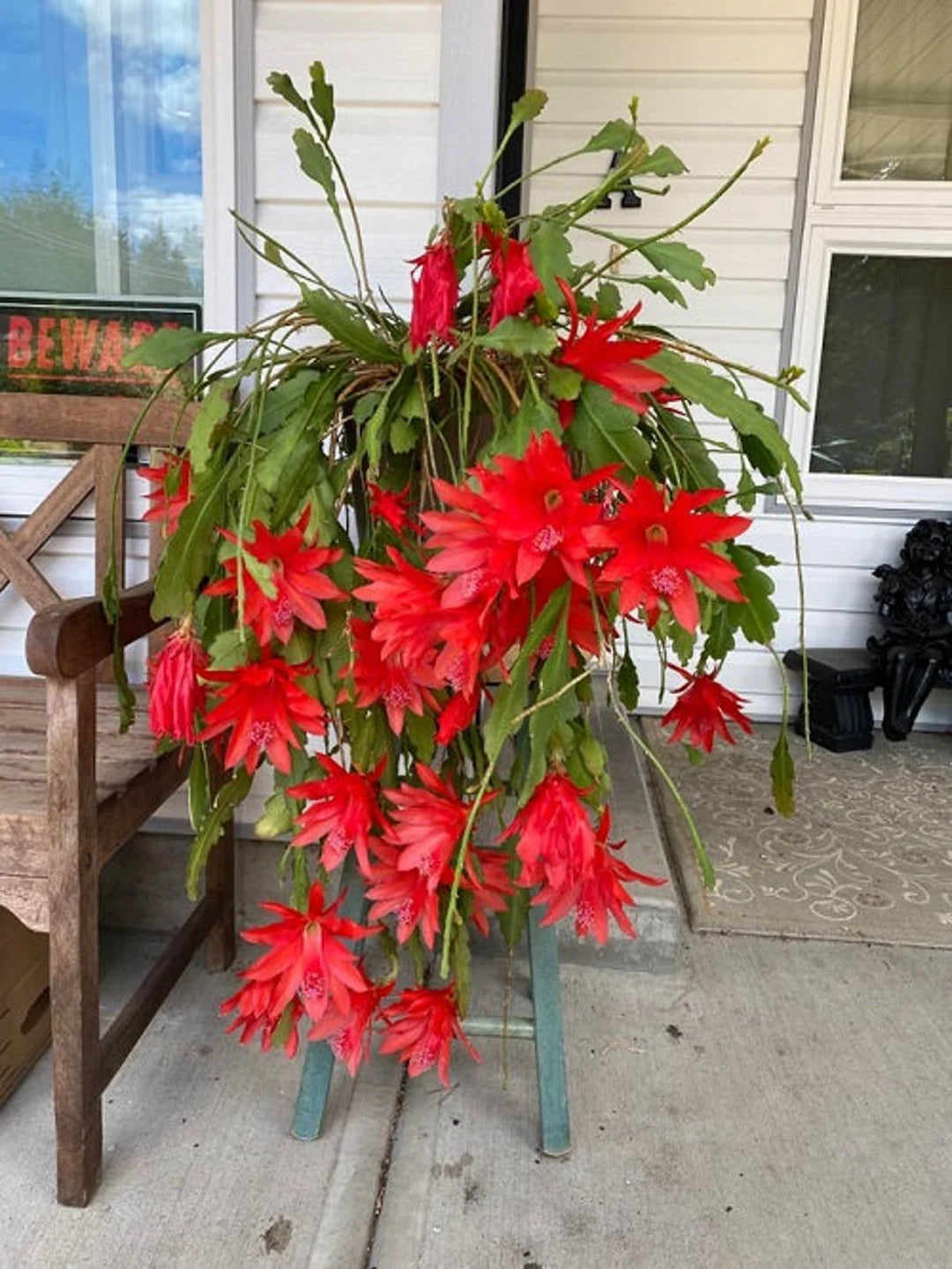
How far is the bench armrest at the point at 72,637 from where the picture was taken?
1107mm

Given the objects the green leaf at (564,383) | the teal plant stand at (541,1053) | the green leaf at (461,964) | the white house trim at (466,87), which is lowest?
the teal plant stand at (541,1053)

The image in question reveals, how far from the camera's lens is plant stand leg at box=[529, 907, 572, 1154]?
1354 mm

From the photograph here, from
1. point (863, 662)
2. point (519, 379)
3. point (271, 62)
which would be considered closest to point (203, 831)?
point (519, 379)

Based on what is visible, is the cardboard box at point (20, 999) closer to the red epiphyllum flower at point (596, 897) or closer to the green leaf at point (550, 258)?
the red epiphyllum flower at point (596, 897)

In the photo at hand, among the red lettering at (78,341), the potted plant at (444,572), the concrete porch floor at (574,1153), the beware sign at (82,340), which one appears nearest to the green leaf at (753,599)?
the potted plant at (444,572)

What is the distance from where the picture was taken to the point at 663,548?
32.7 inches

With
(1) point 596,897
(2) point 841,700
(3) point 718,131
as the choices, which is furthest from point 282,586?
(3) point 718,131

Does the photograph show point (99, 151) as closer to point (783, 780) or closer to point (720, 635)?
point (720, 635)

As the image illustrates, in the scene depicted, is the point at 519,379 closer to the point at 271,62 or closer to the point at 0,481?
the point at 271,62

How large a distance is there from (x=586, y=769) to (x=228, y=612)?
1.39 feet

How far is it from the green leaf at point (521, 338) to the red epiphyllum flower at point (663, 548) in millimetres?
186

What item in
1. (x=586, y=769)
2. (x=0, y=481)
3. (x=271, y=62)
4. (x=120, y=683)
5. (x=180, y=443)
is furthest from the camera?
(x=0, y=481)

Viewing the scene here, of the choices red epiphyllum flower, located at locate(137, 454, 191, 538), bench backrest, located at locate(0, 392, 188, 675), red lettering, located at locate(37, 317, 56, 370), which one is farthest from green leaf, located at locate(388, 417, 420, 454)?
red lettering, located at locate(37, 317, 56, 370)

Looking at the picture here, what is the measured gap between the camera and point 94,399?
171 centimetres
